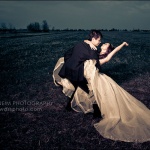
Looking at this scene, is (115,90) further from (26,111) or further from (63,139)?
(26,111)

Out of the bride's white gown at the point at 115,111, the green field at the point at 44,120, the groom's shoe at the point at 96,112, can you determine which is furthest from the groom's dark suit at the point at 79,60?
the green field at the point at 44,120

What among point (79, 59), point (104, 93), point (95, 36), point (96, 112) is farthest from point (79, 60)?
point (96, 112)

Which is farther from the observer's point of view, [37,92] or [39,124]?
[37,92]

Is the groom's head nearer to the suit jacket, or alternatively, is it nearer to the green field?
the suit jacket

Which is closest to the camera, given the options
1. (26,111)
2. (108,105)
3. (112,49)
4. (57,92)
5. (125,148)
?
(125,148)

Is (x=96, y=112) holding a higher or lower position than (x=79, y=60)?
lower

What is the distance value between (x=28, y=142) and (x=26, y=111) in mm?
1825

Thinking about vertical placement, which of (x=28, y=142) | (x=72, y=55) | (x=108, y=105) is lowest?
(x=28, y=142)

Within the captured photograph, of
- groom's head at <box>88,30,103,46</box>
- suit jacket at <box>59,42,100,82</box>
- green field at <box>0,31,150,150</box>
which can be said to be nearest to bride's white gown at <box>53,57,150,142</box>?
suit jacket at <box>59,42,100,82</box>

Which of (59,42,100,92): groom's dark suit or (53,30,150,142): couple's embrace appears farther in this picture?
(59,42,100,92): groom's dark suit

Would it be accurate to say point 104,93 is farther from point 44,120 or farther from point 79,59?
point 44,120

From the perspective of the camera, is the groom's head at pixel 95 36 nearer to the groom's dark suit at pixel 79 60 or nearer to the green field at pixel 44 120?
the groom's dark suit at pixel 79 60

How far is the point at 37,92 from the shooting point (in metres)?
8.66

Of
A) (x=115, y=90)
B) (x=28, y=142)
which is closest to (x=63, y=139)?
(x=28, y=142)
